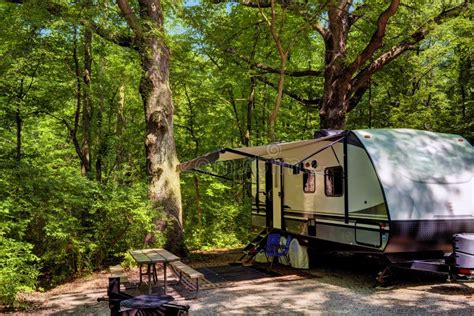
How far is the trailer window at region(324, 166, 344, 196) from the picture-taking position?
27.5ft

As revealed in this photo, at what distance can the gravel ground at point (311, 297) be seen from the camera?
610cm

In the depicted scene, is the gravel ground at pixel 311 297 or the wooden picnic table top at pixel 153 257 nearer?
the gravel ground at pixel 311 297

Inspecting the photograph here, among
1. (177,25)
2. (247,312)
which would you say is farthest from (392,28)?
(247,312)

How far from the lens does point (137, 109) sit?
17.1 m

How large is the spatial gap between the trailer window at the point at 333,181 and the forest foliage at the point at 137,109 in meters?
3.73

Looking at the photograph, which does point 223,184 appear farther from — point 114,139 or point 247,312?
point 247,312

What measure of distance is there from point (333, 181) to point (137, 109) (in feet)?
34.5

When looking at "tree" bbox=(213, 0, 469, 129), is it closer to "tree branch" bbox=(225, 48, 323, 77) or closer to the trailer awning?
"tree branch" bbox=(225, 48, 323, 77)

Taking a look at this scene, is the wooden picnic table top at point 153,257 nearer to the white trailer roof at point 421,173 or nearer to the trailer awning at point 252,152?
the trailer awning at point 252,152

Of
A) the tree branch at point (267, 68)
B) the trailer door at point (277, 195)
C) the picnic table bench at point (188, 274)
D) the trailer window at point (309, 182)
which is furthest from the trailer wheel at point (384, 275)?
the tree branch at point (267, 68)

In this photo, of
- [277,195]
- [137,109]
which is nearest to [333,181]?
Result: [277,195]

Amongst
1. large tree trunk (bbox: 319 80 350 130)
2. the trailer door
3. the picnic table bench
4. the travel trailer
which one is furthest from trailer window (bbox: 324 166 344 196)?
large tree trunk (bbox: 319 80 350 130)

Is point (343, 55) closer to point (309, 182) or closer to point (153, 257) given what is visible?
point (309, 182)

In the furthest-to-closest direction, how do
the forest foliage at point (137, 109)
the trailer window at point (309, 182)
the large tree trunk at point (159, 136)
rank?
the large tree trunk at point (159, 136), the trailer window at point (309, 182), the forest foliage at point (137, 109)
